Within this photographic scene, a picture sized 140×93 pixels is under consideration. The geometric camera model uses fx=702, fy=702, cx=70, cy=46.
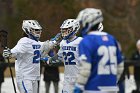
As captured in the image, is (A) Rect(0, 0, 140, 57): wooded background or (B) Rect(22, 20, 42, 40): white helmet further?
(A) Rect(0, 0, 140, 57): wooded background

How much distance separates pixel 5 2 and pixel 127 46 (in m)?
7.81

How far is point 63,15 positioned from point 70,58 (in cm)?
2630

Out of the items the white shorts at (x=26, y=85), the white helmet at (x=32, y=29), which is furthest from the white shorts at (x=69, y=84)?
the white helmet at (x=32, y=29)

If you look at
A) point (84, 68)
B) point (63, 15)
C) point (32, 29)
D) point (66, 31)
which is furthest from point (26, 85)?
point (63, 15)

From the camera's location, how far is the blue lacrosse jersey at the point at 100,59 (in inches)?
361

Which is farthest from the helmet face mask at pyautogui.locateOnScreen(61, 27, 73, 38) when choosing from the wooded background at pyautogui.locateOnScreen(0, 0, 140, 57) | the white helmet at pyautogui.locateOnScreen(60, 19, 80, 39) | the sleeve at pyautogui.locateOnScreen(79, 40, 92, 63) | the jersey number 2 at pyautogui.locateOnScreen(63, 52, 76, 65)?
the wooded background at pyautogui.locateOnScreen(0, 0, 140, 57)

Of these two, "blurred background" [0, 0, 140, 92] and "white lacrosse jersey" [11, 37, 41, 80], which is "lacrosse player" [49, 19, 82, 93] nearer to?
"white lacrosse jersey" [11, 37, 41, 80]

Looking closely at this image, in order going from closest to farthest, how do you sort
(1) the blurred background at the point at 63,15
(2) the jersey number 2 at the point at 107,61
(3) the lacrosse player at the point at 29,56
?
(2) the jersey number 2 at the point at 107,61 < (3) the lacrosse player at the point at 29,56 < (1) the blurred background at the point at 63,15

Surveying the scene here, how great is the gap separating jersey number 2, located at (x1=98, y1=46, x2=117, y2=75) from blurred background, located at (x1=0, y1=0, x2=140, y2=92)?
23378 mm

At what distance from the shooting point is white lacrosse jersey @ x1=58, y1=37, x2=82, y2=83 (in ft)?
41.2

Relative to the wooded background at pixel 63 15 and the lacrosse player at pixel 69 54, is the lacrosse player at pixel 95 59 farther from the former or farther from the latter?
the wooded background at pixel 63 15

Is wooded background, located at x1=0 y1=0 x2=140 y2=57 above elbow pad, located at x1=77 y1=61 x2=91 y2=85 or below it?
above

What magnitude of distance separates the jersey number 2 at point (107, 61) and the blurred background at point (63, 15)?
76.7 ft

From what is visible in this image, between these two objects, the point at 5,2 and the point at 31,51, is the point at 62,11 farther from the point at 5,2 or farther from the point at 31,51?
the point at 31,51
